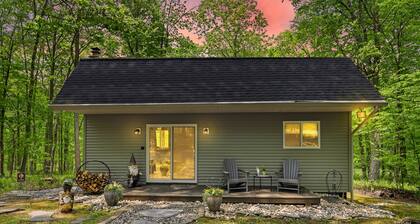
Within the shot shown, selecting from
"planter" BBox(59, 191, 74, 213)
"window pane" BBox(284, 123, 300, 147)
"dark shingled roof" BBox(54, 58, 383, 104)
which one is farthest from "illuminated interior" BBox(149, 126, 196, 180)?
"planter" BBox(59, 191, 74, 213)

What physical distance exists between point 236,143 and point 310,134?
2.06 metres

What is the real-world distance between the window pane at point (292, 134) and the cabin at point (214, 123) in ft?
0.09

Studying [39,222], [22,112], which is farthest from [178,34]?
[39,222]

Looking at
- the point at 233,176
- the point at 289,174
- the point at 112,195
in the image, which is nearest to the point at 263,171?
the point at 289,174

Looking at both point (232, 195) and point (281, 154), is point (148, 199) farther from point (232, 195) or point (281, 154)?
point (281, 154)

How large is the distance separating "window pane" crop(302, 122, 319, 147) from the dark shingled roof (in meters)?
1.04

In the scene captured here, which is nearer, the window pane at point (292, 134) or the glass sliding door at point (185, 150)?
the window pane at point (292, 134)

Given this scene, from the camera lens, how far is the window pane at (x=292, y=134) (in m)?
8.88

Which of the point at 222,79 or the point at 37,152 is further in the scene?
the point at 37,152

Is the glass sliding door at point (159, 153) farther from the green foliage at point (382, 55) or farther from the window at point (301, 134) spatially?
the green foliage at point (382, 55)

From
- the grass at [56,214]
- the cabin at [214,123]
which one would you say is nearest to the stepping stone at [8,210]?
the grass at [56,214]

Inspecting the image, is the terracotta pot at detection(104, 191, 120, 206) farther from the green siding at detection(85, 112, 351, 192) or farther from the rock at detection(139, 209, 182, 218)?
the green siding at detection(85, 112, 351, 192)

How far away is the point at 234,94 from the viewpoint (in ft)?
27.6

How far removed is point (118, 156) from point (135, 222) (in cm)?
383
